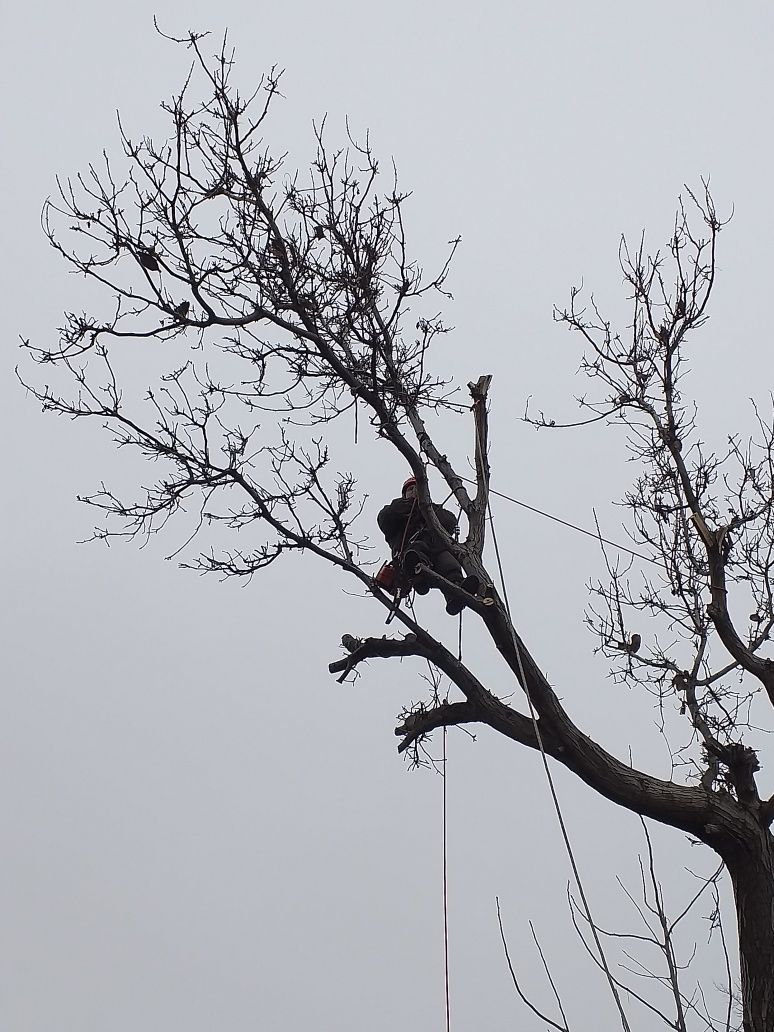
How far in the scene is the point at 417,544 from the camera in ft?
17.4

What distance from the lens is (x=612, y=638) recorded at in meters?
6.19

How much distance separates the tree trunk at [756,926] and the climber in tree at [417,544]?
165 cm

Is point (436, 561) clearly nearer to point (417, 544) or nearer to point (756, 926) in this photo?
point (417, 544)

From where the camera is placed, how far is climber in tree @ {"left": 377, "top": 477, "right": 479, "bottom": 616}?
524cm

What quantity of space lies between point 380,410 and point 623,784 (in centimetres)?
193

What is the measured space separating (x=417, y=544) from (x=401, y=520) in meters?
0.38

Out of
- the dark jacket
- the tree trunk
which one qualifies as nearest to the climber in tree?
the dark jacket

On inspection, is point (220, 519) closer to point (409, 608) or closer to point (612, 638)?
point (409, 608)

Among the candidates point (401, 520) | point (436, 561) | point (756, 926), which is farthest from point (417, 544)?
point (756, 926)

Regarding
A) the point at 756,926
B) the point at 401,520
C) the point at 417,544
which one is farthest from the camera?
the point at 401,520

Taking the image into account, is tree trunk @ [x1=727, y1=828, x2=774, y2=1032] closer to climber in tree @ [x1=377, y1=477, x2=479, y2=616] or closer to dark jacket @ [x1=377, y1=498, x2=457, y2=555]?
climber in tree @ [x1=377, y1=477, x2=479, y2=616]

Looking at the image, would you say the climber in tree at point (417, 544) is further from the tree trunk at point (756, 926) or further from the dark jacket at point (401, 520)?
the tree trunk at point (756, 926)

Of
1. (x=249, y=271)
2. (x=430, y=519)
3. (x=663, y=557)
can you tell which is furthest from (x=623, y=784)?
(x=249, y=271)

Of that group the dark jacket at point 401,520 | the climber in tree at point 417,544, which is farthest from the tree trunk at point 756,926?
the dark jacket at point 401,520
